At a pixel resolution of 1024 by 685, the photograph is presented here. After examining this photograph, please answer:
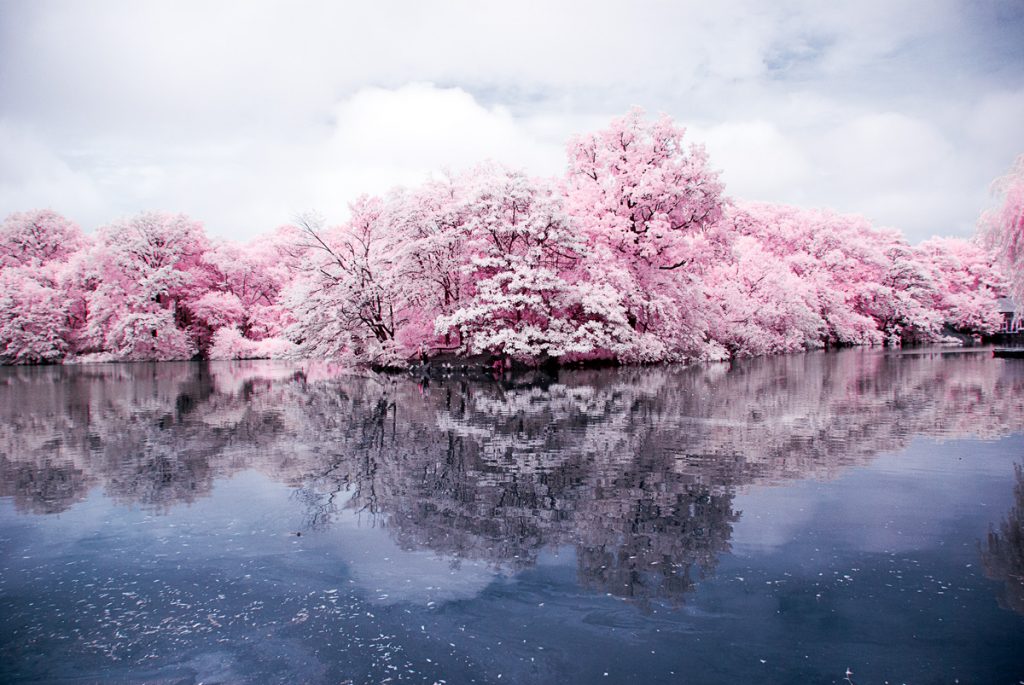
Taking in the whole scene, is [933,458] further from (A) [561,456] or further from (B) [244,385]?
(B) [244,385]

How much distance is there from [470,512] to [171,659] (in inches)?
127

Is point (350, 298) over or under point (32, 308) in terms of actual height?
under

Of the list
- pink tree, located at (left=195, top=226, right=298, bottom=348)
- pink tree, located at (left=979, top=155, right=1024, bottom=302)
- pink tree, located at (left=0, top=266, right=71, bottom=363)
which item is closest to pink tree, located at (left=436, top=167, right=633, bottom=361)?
pink tree, located at (left=979, top=155, right=1024, bottom=302)

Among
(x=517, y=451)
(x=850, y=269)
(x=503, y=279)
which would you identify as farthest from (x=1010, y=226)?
(x=850, y=269)

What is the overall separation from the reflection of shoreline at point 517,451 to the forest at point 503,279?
9.78 meters

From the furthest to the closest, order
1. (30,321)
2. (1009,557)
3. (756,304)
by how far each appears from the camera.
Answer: (30,321) → (756,304) → (1009,557)

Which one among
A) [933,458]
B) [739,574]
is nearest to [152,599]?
[739,574]

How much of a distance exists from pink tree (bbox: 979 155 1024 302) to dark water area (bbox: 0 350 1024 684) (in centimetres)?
1257

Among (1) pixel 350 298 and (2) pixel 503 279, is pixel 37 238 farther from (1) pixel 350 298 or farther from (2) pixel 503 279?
(2) pixel 503 279

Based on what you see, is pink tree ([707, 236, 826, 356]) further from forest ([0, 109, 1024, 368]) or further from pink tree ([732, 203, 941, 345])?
pink tree ([732, 203, 941, 345])

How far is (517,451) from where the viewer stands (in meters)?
9.96

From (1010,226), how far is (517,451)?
19.8m

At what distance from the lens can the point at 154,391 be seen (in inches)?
851

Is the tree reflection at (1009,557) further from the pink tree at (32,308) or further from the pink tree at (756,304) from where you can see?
the pink tree at (32,308)
